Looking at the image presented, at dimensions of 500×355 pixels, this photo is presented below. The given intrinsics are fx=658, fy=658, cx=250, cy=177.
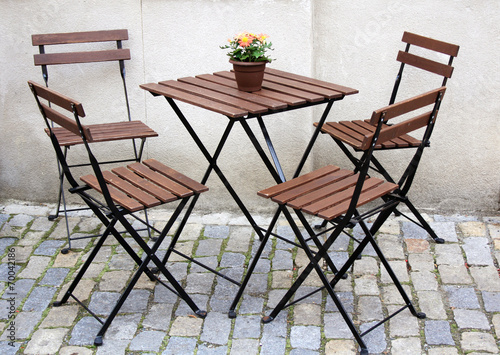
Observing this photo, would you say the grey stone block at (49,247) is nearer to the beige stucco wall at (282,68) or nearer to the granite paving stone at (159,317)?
the beige stucco wall at (282,68)

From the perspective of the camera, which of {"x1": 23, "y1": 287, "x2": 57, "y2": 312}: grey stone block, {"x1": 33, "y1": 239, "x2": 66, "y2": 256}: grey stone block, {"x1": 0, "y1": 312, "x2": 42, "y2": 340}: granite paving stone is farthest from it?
{"x1": 33, "y1": 239, "x2": 66, "y2": 256}: grey stone block

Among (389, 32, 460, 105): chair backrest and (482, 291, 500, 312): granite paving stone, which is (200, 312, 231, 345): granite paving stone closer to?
(482, 291, 500, 312): granite paving stone

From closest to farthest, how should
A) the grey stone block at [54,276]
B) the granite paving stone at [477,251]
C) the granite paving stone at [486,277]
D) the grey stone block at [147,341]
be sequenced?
the grey stone block at [147,341]
the granite paving stone at [486,277]
the grey stone block at [54,276]
the granite paving stone at [477,251]

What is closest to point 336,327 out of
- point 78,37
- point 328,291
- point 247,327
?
point 328,291

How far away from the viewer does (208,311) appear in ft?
12.4

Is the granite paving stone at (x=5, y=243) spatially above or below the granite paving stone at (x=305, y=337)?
below

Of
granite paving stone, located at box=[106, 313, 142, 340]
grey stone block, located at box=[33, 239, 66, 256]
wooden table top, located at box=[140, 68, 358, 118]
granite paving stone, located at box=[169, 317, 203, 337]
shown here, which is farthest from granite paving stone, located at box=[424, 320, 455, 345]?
grey stone block, located at box=[33, 239, 66, 256]

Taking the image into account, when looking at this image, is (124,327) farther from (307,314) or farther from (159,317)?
(307,314)

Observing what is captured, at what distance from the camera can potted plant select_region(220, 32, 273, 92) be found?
3744 mm

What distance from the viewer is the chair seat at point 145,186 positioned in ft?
11.4

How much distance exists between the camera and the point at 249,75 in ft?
12.4

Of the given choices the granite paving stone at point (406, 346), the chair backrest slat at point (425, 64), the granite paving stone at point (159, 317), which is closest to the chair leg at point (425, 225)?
the chair backrest slat at point (425, 64)

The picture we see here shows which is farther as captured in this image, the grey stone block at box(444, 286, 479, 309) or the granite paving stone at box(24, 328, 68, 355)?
the grey stone block at box(444, 286, 479, 309)

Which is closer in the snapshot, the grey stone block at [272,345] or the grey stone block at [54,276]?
the grey stone block at [272,345]
